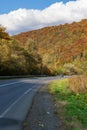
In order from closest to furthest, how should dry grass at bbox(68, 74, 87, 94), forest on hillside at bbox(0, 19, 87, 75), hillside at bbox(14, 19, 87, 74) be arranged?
1. dry grass at bbox(68, 74, 87, 94)
2. forest on hillside at bbox(0, 19, 87, 75)
3. hillside at bbox(14, 19, 87, 74)

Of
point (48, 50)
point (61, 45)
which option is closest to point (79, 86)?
point (61, 45)

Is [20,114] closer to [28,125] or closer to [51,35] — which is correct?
[28,125]

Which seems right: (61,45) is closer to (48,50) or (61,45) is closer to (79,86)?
(48,50)

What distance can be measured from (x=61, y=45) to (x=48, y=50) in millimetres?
20330

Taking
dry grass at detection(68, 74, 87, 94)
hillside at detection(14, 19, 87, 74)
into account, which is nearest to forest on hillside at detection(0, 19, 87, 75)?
hillside at detection(14, 19, 87, 74)

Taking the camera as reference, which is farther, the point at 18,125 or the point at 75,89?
the point at 75,89

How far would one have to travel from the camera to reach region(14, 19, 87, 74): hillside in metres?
139

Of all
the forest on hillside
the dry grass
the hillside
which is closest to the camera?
the dry grass

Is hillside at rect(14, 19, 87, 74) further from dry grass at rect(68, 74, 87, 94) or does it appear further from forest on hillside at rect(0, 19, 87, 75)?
dry grass at rect(68, 74, 87, 94)

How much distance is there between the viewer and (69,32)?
527 ft

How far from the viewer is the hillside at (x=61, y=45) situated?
455ft

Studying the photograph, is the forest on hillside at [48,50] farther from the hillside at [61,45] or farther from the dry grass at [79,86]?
the dry grass at [79,86]

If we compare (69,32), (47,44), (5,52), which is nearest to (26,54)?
(5,52)

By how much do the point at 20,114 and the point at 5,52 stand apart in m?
58.2
